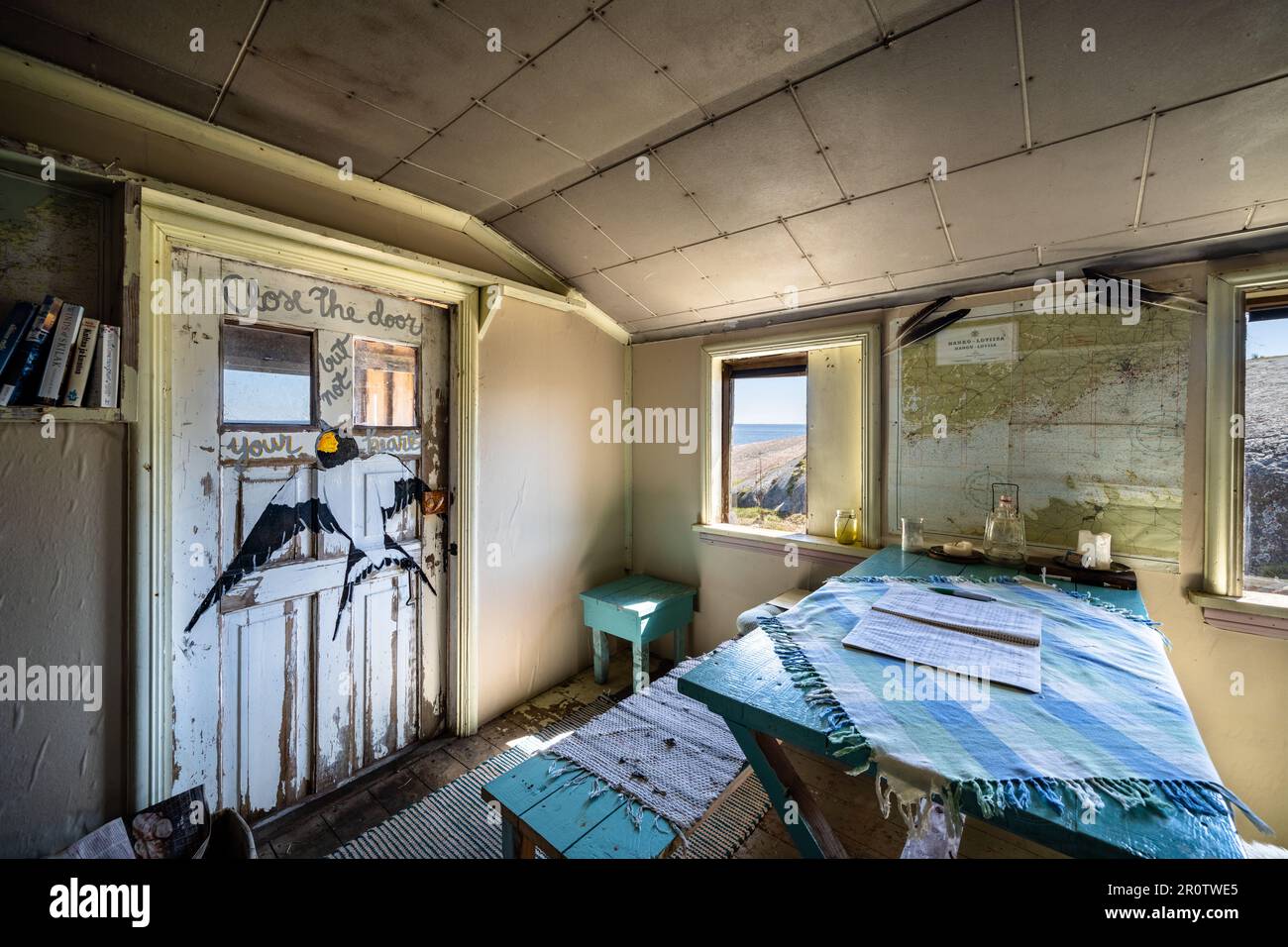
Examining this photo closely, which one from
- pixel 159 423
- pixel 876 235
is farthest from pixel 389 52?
pixel 876 235

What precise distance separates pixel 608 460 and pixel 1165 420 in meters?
2.48

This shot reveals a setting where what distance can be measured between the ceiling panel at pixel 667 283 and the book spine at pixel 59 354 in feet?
6.18

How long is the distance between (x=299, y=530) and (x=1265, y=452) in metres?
3.39

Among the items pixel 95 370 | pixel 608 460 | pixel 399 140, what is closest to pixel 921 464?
pixel 608 460

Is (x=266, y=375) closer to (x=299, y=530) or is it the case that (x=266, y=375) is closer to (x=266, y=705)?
(x=299, y=530)

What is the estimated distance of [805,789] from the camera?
50.9 inches

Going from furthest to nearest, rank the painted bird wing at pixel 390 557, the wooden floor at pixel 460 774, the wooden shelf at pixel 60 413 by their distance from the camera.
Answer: the painted bird wing at pixel 390 557, the wooden floor at pixel 460 774, the wooden shelf at pixel 60 413

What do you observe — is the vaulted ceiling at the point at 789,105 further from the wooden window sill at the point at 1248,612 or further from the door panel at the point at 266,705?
the door panel at the point at 266,705

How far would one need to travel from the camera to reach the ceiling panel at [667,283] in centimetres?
237

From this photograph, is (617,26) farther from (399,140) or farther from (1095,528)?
(1095,528)

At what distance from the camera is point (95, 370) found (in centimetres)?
131

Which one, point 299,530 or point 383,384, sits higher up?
point 383,384

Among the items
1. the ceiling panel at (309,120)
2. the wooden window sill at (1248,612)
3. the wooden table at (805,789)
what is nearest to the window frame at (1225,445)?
the wooden window sill at (1248,612)

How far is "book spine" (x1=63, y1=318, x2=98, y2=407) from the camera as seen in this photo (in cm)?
125
